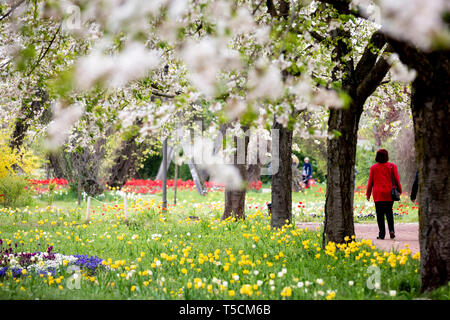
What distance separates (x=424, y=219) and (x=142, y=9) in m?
3.44

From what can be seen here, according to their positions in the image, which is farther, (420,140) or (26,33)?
(26,33)

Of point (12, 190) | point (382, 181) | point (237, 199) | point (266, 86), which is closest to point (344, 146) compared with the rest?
point (382, 181)

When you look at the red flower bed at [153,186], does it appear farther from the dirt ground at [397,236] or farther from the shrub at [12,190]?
the dirt ground at [397,236]

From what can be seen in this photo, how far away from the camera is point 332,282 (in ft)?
16.0

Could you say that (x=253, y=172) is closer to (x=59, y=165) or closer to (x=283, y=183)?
(x=59, y=165)

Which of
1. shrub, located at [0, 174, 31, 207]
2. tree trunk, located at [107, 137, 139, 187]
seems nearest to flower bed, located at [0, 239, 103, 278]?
shrub, located at [0, 174, 31, 207]

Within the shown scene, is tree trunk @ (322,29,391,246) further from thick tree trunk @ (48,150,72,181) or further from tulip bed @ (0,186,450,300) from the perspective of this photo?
thick tree trunk @ (48,150,72,181)

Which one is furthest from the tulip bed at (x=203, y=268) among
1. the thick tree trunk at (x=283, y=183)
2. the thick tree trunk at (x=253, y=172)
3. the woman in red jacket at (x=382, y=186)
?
the thick tree trunk at (x=253, y=172)

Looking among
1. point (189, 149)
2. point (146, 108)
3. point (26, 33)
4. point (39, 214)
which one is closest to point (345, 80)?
point (146, 108)

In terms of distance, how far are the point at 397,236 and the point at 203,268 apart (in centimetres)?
507

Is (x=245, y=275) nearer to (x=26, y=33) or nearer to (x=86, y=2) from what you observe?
(x=86, y=2)

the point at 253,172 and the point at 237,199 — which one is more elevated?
the point at 253,172

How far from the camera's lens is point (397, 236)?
29.3 feet

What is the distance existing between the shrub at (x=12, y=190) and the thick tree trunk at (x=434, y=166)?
11.4 meters
